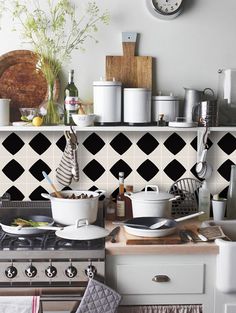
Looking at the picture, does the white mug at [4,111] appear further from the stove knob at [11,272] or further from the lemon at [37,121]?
the stove knob at [11,272]

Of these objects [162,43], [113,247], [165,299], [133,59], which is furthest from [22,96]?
[165,299]

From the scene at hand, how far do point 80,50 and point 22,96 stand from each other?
1.32 ft

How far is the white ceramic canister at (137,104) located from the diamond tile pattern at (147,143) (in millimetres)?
175

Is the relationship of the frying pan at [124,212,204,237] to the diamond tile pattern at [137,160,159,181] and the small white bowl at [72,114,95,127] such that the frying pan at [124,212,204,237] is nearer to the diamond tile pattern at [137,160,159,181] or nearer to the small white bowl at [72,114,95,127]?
the diamond tile pattern at [137,160,159,181]

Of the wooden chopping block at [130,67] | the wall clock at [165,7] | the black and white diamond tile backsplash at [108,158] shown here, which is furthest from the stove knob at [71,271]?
the wall clock at [165,7]

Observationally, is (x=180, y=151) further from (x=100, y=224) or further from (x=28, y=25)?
(x=28, y=25)

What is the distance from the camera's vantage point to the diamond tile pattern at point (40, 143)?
10.0 feet

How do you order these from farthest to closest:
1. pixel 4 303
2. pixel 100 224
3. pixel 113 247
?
pixel 100 224, pixel 113 247, pixel 4 303

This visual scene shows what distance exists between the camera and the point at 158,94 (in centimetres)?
304

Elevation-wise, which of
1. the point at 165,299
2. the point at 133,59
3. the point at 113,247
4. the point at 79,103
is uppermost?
the point at 133,59

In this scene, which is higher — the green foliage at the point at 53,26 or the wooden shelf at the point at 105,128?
the green foliage at the point at 53,26

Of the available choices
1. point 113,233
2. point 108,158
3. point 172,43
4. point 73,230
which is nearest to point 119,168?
point 108,158

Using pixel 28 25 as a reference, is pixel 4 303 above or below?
below

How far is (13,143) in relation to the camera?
305 centimetres
